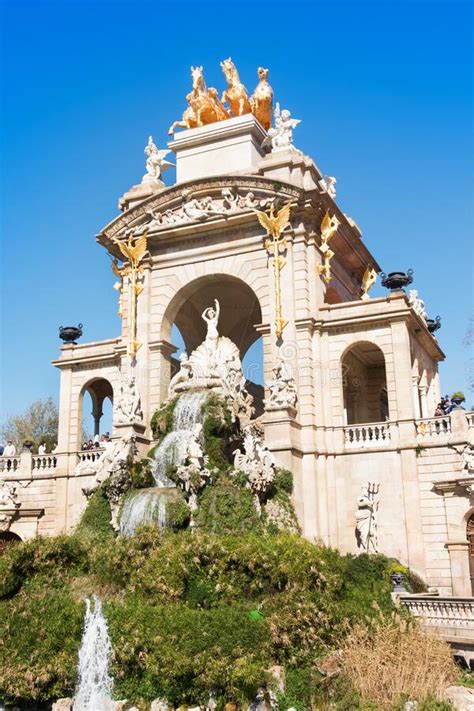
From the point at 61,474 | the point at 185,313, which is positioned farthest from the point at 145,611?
the point at 185,313

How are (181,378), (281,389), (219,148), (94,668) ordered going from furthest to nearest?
(219,148) < (181,378) < (281,389) < (94,668)

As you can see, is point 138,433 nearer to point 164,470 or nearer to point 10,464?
point 164,470

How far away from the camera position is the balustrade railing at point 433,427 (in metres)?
23.1

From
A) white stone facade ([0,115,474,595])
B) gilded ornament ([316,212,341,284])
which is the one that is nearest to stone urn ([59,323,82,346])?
white stone facade ([0,115,474,595])

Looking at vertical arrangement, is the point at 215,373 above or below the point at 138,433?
above

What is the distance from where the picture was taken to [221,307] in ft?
105

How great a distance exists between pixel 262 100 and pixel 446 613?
21.8 metres

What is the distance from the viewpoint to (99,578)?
17.5 m

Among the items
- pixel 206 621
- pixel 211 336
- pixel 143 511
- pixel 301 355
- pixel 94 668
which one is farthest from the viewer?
pixel 211 336

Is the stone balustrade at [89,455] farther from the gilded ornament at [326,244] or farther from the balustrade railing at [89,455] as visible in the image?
the gilded ornament at [326,244]

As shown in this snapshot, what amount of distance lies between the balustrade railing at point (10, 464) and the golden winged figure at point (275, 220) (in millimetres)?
12540

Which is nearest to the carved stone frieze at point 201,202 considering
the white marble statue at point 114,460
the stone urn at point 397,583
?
the white marble statue at point 114,460

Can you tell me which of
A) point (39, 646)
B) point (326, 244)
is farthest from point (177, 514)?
point (326, 244)

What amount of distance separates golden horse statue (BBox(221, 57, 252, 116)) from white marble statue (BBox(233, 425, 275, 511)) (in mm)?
14594
